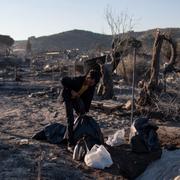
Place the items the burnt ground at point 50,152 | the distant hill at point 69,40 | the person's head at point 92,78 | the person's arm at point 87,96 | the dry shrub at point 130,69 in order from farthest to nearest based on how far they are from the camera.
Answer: the distant hill at point 69,40 → the dry shrub at point 130,69 → the person's arm at point 87,96 → the person's head at point 92,78 → the burnt ground at point 50,152

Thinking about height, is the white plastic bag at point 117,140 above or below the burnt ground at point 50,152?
above

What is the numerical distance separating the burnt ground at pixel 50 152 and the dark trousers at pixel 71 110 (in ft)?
0.80

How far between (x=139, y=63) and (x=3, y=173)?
17.0 m

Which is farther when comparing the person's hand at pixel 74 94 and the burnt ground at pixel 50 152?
the person's hand at pixel 74 94

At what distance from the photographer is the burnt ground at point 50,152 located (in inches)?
249

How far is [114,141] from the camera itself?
25.5 ft

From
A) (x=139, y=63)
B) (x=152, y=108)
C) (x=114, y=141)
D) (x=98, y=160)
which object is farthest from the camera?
(x=139, y=63)

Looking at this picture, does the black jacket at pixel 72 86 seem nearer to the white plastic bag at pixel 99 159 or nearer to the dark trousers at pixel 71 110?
the dark trousers at pixel 71 110

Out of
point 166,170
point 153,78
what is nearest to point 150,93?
point 153,78

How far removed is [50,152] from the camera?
23.9ft

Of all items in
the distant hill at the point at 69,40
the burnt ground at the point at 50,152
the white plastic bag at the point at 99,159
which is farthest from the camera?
the distant hill at the point at 69,40

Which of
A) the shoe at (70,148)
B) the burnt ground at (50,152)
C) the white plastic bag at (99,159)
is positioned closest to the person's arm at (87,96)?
the shoe at (70,148)

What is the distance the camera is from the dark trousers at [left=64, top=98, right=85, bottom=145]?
7.44 meters

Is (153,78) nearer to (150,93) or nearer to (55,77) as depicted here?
(150,93)
